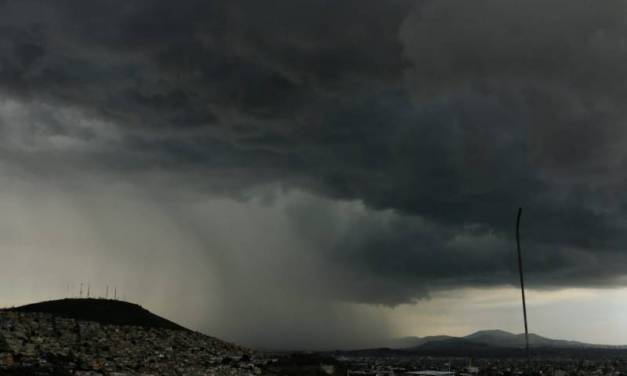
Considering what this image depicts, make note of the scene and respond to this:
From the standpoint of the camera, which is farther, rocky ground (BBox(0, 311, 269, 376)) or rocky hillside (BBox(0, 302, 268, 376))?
rocky hillside (BBox(0, 302, 268, 376))

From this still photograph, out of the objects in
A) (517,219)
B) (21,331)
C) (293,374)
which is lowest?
(293,374)

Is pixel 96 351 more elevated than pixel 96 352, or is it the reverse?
pixel 96 351

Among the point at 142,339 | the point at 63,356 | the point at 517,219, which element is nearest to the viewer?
the point at 517,219

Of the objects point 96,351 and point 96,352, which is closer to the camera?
point 96,352

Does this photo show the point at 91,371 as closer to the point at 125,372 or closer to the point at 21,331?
the point at 125,372

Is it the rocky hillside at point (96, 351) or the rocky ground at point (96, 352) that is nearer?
the rocky ground at point (96, 352)

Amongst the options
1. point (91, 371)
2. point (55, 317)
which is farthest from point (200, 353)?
point (91, 371)
